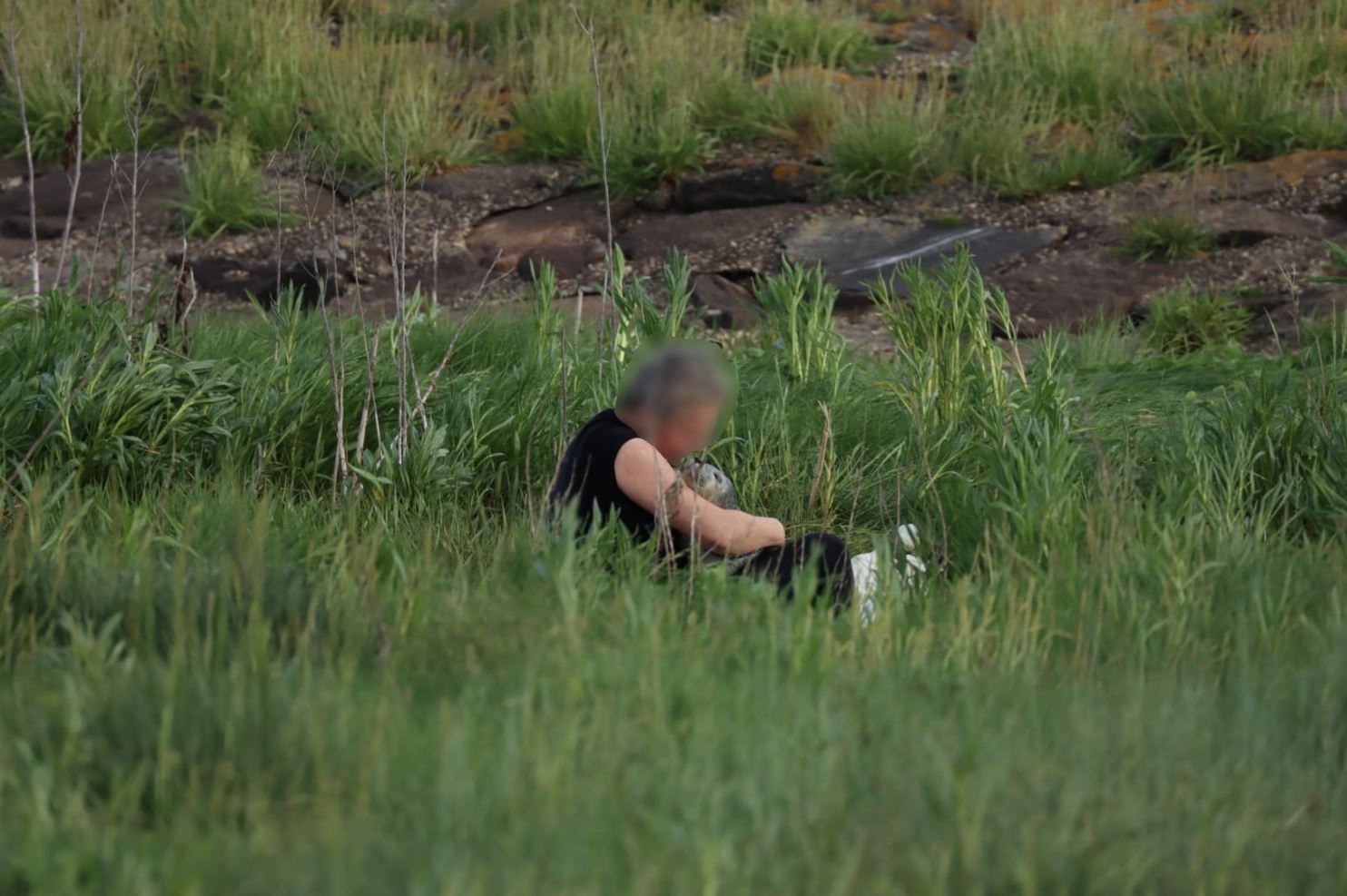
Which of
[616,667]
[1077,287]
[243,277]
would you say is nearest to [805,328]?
[1077,287]

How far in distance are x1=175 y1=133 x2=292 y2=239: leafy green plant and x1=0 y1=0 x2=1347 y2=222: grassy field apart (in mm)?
25

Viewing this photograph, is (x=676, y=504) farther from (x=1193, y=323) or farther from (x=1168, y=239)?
(x=1168, y=239)

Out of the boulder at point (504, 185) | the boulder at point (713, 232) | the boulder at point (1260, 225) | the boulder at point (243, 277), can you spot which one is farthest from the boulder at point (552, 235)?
the boulder at point (1260, 225)

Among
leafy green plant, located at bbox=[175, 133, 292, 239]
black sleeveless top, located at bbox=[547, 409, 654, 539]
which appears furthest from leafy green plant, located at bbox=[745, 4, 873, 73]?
black sleeveless top, located at bbox=[547, 409, 654, 539]

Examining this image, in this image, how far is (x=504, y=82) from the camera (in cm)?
1115

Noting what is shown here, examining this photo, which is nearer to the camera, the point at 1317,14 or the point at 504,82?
the point at 1317,14

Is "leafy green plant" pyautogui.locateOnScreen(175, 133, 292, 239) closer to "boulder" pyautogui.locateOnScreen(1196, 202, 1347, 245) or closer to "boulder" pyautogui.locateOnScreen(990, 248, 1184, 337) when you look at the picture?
"boulder" pyautogui.locateOnScreen(990, 248, 1184, 337)

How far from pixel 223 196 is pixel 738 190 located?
3.33 meters

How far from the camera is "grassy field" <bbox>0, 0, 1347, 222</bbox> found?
9.45 metres

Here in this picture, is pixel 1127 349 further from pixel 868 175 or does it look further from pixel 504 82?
pixel 504 82

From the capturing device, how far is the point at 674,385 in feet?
12.5

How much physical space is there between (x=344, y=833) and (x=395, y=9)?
10916 mm

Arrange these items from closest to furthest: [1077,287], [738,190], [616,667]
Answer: [616,667] → [1077,287] → [738,190]

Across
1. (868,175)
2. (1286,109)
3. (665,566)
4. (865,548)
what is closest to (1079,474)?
(865,548)
